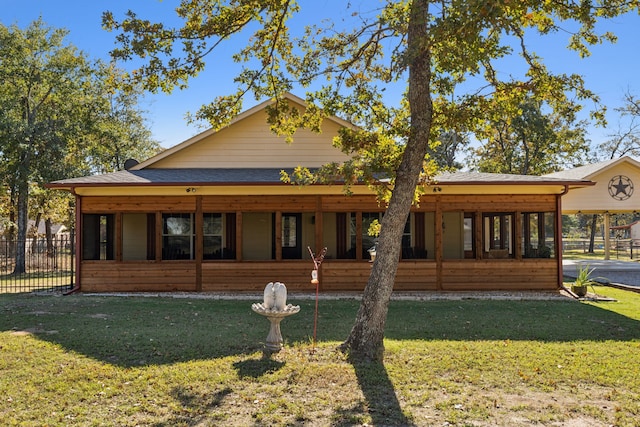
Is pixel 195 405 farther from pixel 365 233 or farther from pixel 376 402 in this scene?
pixel 365 233

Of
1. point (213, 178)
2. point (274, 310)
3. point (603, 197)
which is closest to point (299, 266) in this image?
point (213, 178)

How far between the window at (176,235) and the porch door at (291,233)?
2.98m

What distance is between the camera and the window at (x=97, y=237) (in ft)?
48.2

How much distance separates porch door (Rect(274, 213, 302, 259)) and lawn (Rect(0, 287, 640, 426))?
6217 mm

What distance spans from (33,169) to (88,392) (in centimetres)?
1976

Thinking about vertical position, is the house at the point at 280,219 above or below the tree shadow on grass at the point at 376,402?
above

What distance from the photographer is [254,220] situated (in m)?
15.8

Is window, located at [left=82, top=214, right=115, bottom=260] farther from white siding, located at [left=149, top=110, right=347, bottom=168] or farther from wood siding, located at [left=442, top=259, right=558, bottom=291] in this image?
wood siding, located at [left=442, top=259, right=558, bottom=291]

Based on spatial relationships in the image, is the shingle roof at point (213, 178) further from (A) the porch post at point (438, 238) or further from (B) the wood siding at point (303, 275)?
(B) the wood siding at point (303, 275)

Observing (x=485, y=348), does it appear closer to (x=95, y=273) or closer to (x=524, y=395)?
(x=524, y=395)

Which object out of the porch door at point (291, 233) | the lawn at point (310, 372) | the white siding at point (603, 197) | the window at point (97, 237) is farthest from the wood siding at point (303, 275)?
the white siding at point (603, 197)

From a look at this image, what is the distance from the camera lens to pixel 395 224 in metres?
6.60

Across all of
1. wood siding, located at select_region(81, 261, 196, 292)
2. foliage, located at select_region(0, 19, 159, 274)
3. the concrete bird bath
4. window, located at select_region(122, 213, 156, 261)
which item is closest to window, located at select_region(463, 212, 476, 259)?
wood siding, located at select_region(81, 261, 196, 292)

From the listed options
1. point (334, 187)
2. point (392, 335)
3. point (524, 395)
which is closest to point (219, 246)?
point (334, 187)
